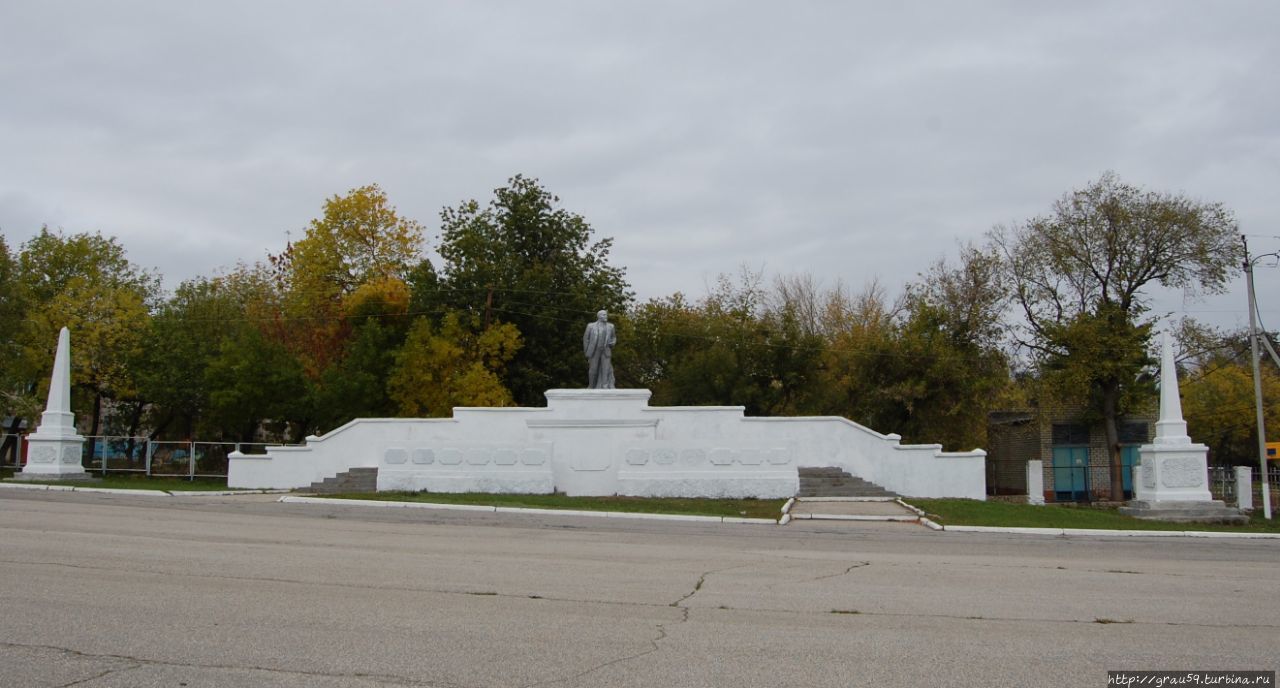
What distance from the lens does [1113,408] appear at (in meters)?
36.4

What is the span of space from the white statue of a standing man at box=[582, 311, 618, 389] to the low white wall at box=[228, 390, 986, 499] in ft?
2.03

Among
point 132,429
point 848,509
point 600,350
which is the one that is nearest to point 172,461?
point 132,429

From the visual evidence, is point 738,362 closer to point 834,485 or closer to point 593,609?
point 834,485

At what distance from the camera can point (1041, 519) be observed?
19.4 m

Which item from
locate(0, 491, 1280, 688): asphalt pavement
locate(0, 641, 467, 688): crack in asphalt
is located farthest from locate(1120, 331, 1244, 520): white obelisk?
locate(0, 641, 467, 688): crack in asphalt

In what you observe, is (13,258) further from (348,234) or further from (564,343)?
(564,343)

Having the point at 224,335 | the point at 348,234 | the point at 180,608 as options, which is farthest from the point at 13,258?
the point at 180,608

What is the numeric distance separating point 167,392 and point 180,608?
33934 mm

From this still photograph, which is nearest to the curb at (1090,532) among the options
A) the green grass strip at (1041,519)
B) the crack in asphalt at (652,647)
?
the green grass strip at (1041,519)

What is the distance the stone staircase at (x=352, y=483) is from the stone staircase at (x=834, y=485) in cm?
1062

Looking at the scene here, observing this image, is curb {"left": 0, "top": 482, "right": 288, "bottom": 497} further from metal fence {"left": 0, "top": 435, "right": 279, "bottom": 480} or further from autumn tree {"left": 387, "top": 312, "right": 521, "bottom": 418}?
autumn tree {"left": 387, "top": 312, "right": 521, "bottom": 418}

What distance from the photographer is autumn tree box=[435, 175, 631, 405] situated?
127 ft

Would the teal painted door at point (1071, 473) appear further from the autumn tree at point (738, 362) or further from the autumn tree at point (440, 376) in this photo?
the autumn tree at point (440, 376)

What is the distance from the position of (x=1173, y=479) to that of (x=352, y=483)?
767 inches
